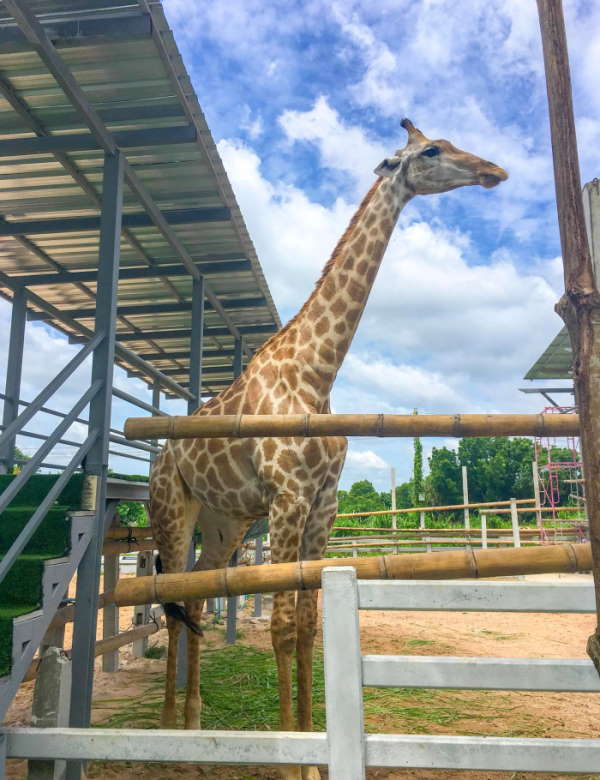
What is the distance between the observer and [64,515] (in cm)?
403

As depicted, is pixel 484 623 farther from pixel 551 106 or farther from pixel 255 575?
pixel 551 106

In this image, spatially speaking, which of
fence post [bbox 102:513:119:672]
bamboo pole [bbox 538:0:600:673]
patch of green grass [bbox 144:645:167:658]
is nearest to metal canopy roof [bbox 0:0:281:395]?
fence post [bbox 102:513:119:672]

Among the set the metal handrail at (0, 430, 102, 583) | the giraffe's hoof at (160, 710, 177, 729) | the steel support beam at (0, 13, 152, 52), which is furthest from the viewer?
the giraffe's hoof at (160, 710, 177, 729)

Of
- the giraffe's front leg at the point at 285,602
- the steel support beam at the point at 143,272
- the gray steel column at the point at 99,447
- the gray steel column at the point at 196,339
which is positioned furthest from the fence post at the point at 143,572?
the giraffe's front leg at the point at 285,602

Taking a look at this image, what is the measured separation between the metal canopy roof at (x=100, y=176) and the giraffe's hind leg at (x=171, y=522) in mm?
1013

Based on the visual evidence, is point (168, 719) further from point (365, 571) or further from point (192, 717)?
point (365, 571)

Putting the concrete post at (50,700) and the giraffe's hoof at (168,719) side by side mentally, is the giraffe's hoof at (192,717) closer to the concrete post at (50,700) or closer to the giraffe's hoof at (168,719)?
the giraffe's hoof at (168,719)

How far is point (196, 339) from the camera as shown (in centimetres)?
768

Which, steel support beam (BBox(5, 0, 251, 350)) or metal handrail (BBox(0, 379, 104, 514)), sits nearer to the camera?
metal handrail (BBox(0, 379, 104, 514))

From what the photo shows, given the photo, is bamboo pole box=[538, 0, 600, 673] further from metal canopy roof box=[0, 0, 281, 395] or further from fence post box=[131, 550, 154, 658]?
fence post box=[131, 550, 154, 658]

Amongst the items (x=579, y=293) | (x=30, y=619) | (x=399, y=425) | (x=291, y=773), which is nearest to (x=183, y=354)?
(x=30, y=619)

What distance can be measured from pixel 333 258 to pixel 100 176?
2387mm

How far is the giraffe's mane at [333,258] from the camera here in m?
5.04

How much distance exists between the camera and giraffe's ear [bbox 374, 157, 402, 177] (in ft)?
16.8
